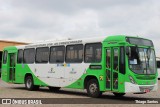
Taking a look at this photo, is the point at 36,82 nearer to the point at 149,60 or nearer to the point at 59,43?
the point at 59,43

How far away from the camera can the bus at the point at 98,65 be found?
15500 mm

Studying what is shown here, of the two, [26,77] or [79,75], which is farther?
[26,77]

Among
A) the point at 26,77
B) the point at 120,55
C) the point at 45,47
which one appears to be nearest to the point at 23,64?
the point at 26,77

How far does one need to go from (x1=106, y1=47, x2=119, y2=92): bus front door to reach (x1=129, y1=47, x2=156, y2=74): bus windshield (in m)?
0.71

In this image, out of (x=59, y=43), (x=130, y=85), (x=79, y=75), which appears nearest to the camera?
(x=130, y=85)

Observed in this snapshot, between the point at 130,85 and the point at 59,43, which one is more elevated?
the point at 59,43

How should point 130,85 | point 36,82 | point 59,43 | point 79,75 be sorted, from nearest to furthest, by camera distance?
point 130,85 < point 79,75 < point 59,43 < point 36,82

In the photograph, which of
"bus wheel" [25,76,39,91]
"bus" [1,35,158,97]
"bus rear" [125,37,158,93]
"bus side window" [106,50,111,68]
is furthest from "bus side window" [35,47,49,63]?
"bus rear" [125,37,158,93]

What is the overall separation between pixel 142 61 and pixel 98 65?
2.10m

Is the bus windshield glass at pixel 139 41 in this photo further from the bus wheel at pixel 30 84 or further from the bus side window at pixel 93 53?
the bus wheel at pixel 30 84

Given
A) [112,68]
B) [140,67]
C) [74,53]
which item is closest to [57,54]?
[74,53]

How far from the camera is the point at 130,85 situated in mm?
15219

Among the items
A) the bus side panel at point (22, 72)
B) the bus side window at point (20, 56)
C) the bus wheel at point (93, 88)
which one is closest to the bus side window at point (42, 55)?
the bus side panel at point (22, 72)

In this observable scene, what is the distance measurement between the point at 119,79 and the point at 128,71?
0.54m
